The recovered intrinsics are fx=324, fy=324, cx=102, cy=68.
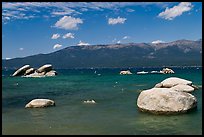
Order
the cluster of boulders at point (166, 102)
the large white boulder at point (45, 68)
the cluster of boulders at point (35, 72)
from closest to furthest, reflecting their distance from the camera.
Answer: the cluster of boulders at point (166, 102)
the cluster of boulders at point (35, 72)
the large white boulder at point (45, 68)

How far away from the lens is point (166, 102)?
2733 cm

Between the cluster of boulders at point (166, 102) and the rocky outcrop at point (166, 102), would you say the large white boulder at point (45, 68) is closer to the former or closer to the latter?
the cluster of boulders at point (166, 102)

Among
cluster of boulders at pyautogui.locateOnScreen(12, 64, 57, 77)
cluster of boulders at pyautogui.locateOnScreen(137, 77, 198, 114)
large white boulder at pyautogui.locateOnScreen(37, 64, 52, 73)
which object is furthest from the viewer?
large white boulder at pyautogui.locateOnScreen(37, 64, 52, 73)

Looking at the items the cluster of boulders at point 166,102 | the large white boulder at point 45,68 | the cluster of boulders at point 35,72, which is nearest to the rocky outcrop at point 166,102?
the cluster of boulders at point 166,102

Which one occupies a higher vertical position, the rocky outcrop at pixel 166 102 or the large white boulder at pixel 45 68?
the rocky outcrop at pixel 166 102

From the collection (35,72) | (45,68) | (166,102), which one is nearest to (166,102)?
(166,102)

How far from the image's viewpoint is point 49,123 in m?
25.9

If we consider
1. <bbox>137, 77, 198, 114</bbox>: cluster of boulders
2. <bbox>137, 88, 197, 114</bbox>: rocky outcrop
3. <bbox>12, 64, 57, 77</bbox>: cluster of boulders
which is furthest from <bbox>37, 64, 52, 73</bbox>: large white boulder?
<bbox>137, 88, 197, 114</bbox>: rocky outcrop

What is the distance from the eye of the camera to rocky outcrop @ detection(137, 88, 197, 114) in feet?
89.3

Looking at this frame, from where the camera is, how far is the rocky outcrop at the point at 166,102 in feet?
89.3

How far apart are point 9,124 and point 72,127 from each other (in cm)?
533

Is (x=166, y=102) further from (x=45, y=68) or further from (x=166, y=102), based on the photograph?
(x=45, y=68)

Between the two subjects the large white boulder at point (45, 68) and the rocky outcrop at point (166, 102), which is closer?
the rocky outcrop at point (166, 102)

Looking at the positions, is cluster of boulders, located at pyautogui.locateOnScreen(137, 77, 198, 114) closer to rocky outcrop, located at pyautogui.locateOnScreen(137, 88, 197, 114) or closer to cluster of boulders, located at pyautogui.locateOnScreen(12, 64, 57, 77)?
rocky outcrop, located at pyautogui.locateOnScreen(137, 88, 197, 114)
